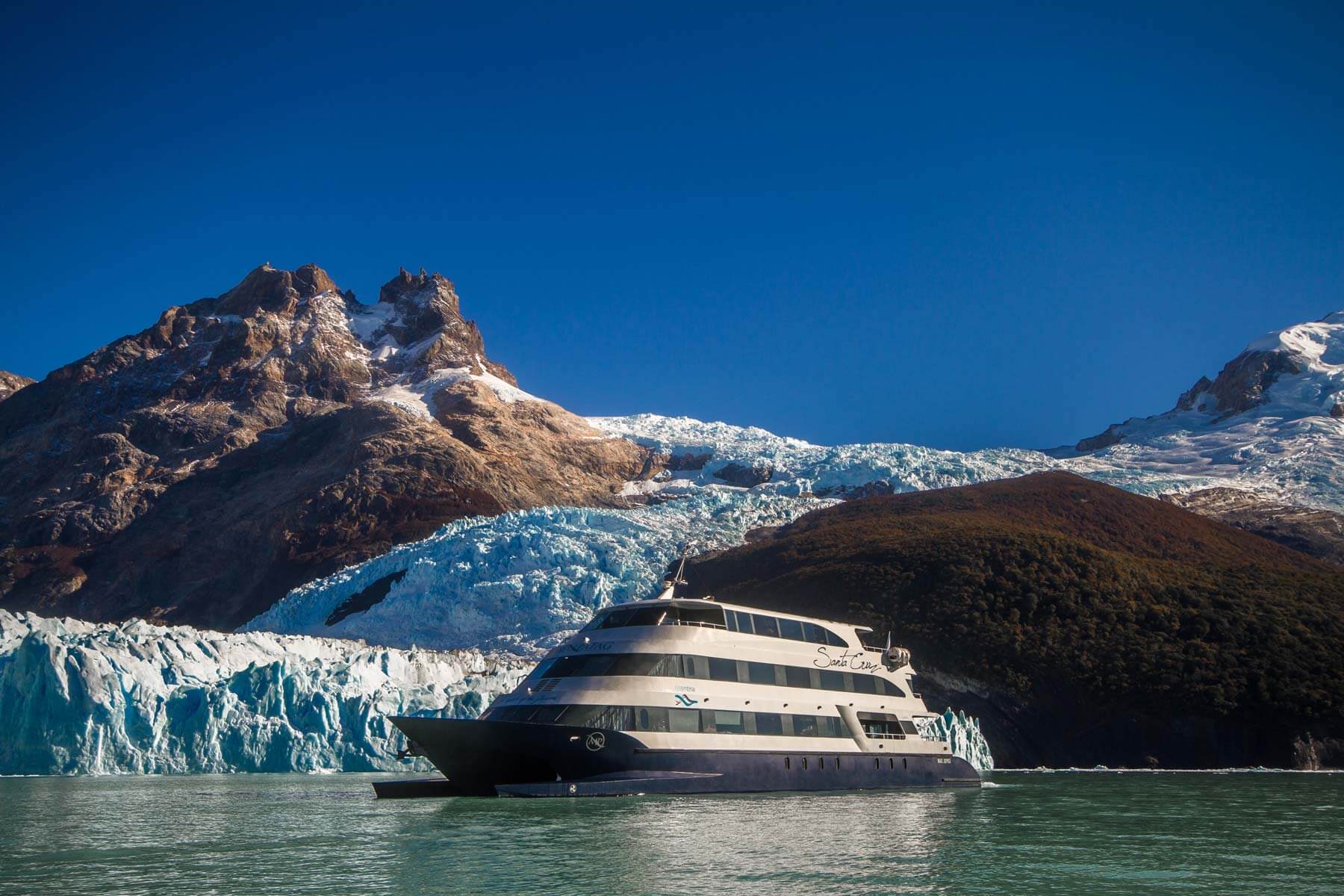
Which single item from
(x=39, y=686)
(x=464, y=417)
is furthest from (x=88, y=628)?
(x=464, y=417)

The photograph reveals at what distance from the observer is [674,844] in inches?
867

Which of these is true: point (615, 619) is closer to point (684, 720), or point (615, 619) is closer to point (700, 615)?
point (700, 615)

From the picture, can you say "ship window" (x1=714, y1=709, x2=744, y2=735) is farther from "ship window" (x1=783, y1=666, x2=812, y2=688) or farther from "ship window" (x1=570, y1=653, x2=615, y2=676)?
"ship window" (x1=570, y1=653, x2=615, y2=676)

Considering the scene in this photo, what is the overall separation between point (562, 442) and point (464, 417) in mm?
15962

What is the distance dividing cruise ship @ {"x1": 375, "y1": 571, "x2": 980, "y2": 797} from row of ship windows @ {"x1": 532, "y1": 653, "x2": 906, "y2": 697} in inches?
1.6

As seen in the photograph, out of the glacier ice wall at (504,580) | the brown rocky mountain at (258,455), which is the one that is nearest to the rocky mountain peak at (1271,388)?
the brown rocky mountain at (258,455)

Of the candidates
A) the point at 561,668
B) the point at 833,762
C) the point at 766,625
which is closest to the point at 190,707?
the point at 561,668

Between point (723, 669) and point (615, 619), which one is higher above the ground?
point (615, 619)

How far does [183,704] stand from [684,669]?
89.5ft

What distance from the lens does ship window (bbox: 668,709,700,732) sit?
31188 millimetres

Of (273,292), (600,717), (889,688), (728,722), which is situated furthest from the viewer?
(273,292)

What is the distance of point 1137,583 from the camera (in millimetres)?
71438

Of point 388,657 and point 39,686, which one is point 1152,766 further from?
point 39,686

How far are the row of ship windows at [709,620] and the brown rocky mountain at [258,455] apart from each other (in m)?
99.8
